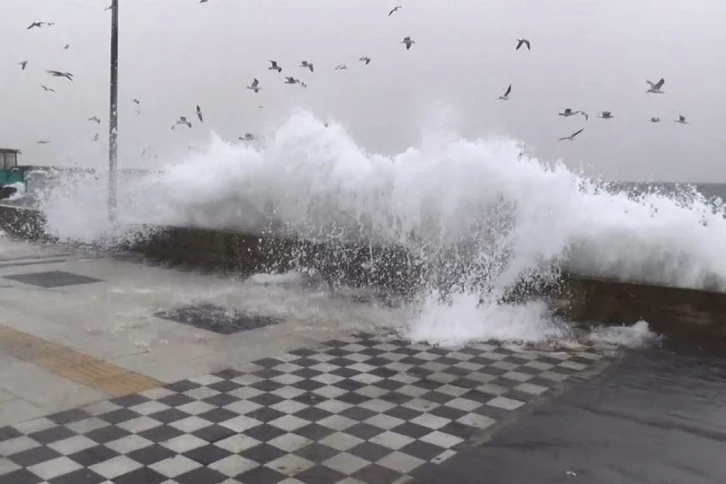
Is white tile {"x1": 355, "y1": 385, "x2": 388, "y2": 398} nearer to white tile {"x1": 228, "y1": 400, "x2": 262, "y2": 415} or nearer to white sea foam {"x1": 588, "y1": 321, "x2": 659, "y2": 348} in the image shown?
white tile {"x1": 228, "y1": 400, "x2": 262, "y2": 415}

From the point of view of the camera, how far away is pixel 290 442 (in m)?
3.31

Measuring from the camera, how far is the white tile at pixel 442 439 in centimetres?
332

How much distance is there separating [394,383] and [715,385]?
222 cm

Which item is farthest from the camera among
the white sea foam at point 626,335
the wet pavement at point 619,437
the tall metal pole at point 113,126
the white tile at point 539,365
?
the tall metal pole at point 113,126

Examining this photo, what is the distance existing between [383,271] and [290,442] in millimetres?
4549

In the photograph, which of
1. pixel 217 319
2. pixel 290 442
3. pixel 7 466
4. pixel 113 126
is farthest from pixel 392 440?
pixel 113 126

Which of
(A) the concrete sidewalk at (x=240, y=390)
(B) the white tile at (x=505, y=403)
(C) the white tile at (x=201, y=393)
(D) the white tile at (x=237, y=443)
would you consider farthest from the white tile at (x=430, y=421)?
(C) the white tile at (x=201, y=393)

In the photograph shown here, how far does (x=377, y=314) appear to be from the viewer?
6520 millimetres

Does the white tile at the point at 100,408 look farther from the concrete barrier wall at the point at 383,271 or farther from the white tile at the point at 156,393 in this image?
the concrete barrier wall at the point at 383,271

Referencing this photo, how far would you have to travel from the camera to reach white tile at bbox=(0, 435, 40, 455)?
312cm

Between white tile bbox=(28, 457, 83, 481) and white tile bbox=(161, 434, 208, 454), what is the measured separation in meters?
0.44

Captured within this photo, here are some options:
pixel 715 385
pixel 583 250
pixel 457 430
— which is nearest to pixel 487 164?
pixel 583 250

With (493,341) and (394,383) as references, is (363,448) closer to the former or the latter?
(394,383)

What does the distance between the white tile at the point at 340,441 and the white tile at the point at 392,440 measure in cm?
9
